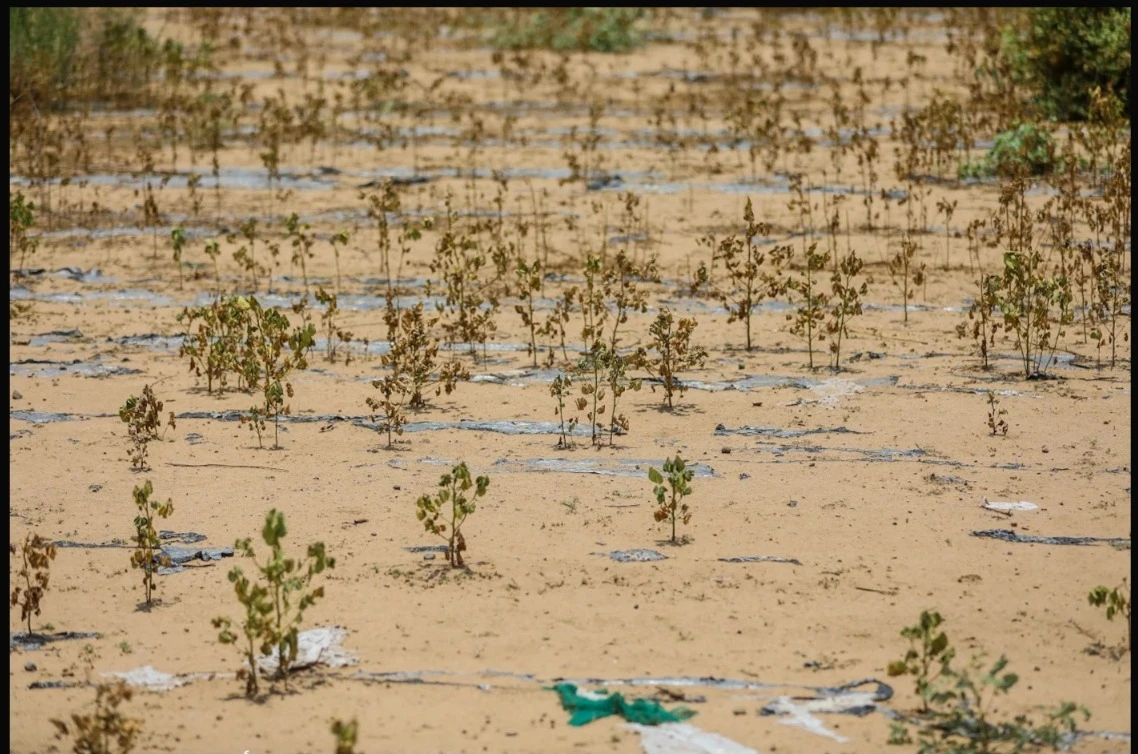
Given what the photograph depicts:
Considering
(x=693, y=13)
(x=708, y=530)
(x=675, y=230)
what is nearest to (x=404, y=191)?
(x=675, y=230)

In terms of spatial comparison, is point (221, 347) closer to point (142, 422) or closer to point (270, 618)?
point (142, 422)

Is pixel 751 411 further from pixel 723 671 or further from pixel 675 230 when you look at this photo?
pixel 675 230

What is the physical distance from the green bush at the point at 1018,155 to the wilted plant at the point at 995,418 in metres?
4.98

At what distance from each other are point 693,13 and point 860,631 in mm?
18096

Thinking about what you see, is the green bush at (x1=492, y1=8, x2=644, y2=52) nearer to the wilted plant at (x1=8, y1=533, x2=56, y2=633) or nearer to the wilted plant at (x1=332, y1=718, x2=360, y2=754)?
the wilted plant at (x1=8, y1=533, x2=56, y2=633)

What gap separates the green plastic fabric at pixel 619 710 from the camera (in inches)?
186

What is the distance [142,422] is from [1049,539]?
4.30 m

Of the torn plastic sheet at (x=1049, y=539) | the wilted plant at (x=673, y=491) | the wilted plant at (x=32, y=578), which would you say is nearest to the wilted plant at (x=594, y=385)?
the wilted plant at (x=673, y=491)

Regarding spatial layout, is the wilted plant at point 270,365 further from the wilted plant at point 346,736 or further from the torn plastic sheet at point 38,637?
the wilted plant at point 346,736

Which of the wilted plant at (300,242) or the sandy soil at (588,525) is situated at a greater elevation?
the wilted plant at (300,242)

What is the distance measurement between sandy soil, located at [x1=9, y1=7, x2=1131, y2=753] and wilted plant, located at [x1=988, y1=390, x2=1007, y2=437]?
66 mm

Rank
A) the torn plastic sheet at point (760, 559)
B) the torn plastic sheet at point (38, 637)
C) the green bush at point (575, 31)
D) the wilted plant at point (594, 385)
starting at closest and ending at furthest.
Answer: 1. the torn plastic sheet at point (38, 637)
2. the torn plastic sheet at point (760, 559)
3. the wilted plant at point (594, 385)
4. the green bush at point (575, 31)

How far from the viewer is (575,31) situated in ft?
63.9

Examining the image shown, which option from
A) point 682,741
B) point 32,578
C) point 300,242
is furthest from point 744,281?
point 682,741
